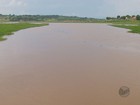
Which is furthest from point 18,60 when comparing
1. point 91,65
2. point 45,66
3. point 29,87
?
point 29,87

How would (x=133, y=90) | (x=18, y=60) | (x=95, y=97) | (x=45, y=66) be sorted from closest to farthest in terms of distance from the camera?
1. (x=95, y=97)
2. (x=133, y=90)
3. (x=45, y=66)
4. (x=18, y=60)

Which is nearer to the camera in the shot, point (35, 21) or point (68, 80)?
point (68, 80)

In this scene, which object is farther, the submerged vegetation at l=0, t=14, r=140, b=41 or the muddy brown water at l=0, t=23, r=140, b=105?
the submerged vegetation at l=0, t=14, r=140, b=41

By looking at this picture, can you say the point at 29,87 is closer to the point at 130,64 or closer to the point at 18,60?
the point at 18,60

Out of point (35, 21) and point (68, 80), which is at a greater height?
point (68, 80)

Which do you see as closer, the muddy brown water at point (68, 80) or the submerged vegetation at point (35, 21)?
the muddy brown water at point (68, 80)

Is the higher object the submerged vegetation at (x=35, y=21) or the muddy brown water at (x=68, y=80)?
the muddy brown water at (x=68, y=80)

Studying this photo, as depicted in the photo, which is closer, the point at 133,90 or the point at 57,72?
the point at 133,90

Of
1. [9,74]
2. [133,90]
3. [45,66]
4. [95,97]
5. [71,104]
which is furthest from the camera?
[45,66]

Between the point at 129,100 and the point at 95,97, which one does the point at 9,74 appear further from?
the point at 129,100

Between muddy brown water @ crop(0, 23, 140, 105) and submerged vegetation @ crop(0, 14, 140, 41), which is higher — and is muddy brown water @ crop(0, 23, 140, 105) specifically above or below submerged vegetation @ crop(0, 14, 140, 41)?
above
